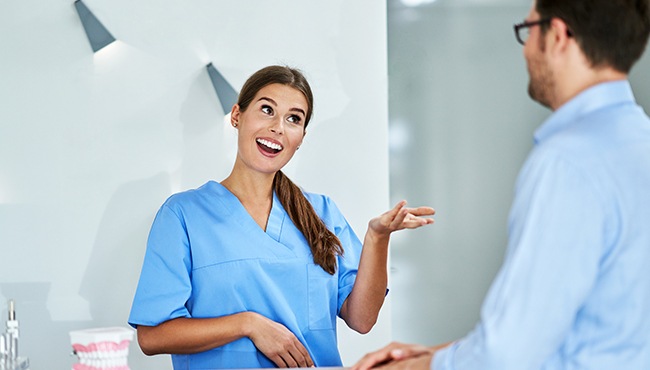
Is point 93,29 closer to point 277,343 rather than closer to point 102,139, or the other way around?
point 102,139

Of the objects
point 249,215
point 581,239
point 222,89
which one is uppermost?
point 222,89

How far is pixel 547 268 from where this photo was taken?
0.91 meters

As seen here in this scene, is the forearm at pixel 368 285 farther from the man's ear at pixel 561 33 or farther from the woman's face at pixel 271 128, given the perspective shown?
the man's ear at pixel 561 33

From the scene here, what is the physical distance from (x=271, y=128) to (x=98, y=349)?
75 centimetres

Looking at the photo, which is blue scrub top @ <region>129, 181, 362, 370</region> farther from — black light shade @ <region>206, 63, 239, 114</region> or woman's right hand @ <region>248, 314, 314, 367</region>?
black light shade @ <region>206, 63, 239, 114</region>

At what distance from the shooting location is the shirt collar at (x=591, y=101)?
3.31ft

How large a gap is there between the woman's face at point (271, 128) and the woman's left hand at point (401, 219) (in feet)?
0.98

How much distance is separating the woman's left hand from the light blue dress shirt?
0.68 m

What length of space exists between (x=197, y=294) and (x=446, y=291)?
1114 millimetres

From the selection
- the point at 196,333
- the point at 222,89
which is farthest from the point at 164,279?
the point at 222,89

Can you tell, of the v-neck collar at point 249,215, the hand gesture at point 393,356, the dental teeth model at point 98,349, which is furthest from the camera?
the v-neck collar at point 249,215

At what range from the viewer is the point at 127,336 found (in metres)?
1.33

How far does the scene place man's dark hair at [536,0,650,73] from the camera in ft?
3.29

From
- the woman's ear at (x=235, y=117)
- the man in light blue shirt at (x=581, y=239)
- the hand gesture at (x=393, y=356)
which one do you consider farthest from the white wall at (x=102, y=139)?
the man in light blue shirt at (x=581, y=239)
